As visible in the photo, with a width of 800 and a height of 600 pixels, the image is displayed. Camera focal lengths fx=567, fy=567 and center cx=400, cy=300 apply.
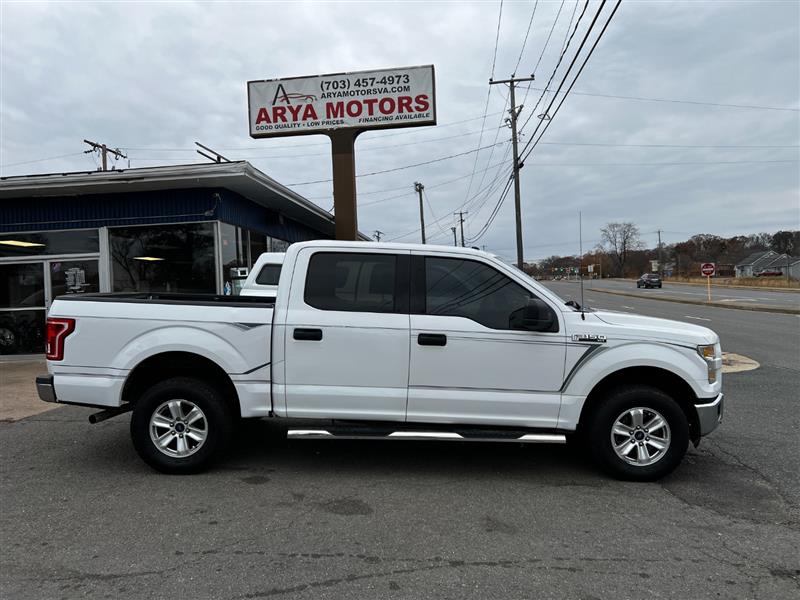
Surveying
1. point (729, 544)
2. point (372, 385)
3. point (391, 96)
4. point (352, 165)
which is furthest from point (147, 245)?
point (729, 544)

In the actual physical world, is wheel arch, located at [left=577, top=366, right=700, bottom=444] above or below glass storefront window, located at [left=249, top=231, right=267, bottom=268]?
below

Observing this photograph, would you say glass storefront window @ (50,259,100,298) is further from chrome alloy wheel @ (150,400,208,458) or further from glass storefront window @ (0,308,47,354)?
chrome alloy wheel @ (150,400,208,458)

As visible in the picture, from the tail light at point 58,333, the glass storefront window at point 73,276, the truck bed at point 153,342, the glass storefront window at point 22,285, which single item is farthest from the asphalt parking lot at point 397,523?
the glass storefront window at point 22,285

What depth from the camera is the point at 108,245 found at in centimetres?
1236

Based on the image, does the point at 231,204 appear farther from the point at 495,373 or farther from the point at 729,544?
the point at 729,544

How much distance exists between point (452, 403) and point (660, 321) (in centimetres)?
202

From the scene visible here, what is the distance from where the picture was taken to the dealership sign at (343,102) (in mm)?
11320

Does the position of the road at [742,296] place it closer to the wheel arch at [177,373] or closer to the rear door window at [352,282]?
the rear door window at [352,282]

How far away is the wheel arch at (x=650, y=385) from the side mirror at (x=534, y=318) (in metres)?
0.64

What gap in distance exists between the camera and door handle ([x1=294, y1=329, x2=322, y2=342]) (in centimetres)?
470

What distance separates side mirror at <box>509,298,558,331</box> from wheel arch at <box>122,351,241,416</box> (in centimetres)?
246

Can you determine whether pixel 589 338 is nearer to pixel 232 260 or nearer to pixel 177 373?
pixel 177 373

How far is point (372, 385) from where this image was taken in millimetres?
4688

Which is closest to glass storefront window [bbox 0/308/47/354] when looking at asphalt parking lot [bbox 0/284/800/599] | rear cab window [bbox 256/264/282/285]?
rear cab window [bbox 256/264/282/285]
